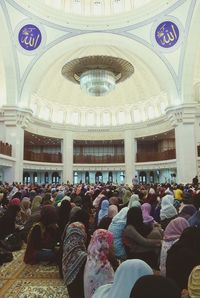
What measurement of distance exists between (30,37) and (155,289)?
1525cm

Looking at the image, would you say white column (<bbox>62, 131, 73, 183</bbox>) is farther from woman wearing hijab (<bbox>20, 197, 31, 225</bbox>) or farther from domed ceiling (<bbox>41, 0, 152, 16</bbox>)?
woman wearing hijab (<bbox>20, 197, 31, 225</bbox>)

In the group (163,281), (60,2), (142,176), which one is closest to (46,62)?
(60,2)

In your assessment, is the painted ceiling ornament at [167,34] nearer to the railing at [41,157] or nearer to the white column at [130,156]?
the white column at [130,156]

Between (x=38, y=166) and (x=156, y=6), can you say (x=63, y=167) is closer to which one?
(x=38, y=166)

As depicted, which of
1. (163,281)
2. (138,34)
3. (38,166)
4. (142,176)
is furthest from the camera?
(142,176)

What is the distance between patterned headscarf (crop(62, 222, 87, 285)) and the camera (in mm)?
2660

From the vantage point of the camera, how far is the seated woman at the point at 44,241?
431 cm

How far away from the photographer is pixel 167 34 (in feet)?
47.6

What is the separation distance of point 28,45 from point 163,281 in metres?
15.3

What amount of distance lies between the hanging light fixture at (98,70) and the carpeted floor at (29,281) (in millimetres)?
10731

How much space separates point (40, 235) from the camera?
4324 mm

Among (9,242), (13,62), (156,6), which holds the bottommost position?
(9,242)

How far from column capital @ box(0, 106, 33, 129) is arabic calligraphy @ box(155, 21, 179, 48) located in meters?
7.72

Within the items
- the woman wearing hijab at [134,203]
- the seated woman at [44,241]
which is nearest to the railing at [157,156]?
the woman wearing hijab at [134,203]
